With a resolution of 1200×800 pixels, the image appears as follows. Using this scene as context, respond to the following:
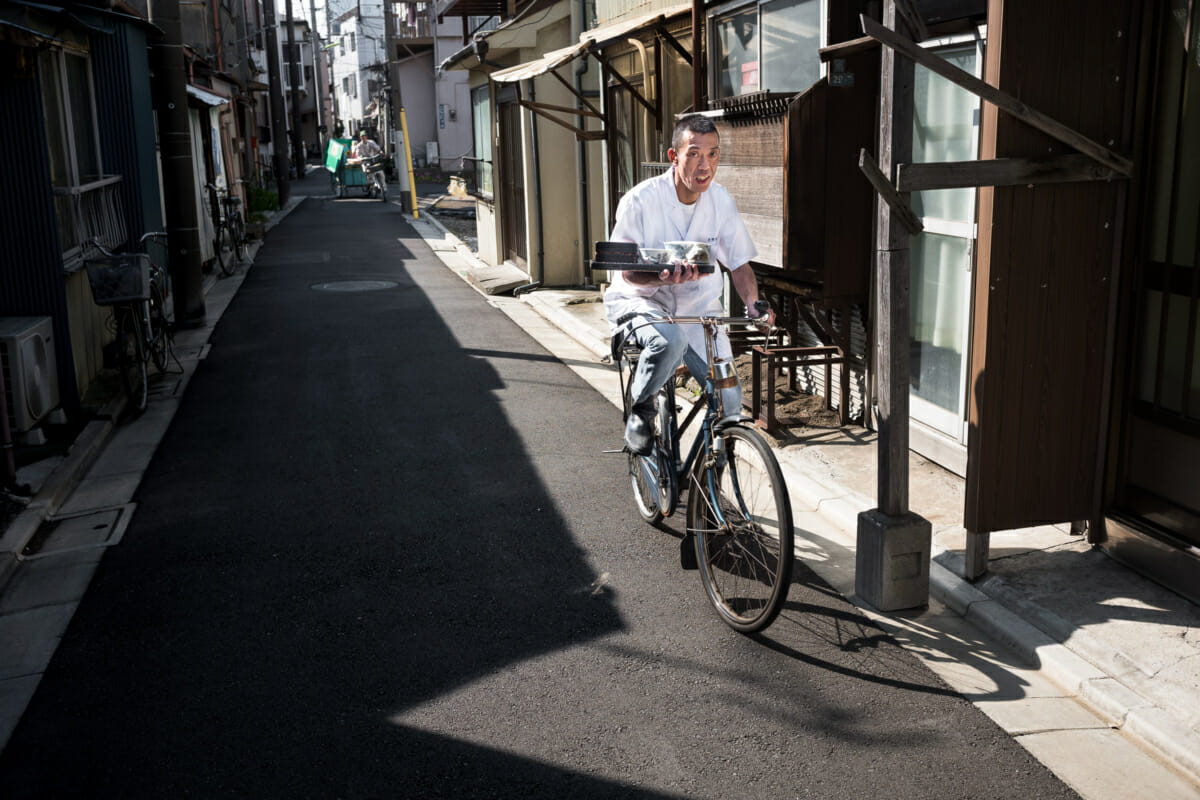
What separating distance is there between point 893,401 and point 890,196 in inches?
35.7

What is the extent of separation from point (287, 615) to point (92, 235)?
22.3 feet

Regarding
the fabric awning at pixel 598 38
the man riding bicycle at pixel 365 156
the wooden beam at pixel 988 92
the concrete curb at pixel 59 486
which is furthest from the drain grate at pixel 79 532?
the man riding bicycle at pixel 365 156

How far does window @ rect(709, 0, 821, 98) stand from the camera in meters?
8.12

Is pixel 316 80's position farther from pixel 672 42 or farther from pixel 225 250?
A: pixel 672 42

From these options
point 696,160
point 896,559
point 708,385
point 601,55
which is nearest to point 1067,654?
point 896,559

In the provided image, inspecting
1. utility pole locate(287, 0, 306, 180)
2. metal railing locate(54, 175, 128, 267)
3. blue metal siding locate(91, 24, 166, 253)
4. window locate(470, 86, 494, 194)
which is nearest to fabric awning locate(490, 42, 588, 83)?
blue metal siding locate(91, 24, 166, 253)

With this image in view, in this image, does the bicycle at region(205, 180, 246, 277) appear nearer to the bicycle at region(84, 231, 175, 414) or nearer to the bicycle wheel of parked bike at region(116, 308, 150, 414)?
the bicycle at region(84, 231, 175, 414)

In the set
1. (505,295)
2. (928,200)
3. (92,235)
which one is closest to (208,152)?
(505,295)

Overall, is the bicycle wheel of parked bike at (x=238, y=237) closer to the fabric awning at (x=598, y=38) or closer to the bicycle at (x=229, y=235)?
the bicycle at (x=229, y=235)

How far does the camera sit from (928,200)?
6.98m

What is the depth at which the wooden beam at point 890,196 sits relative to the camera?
4.52m

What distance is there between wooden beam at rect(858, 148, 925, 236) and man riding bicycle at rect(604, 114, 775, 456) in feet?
2.37

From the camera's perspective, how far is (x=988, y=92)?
441 cm

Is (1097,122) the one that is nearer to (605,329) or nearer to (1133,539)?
(1133,539)
